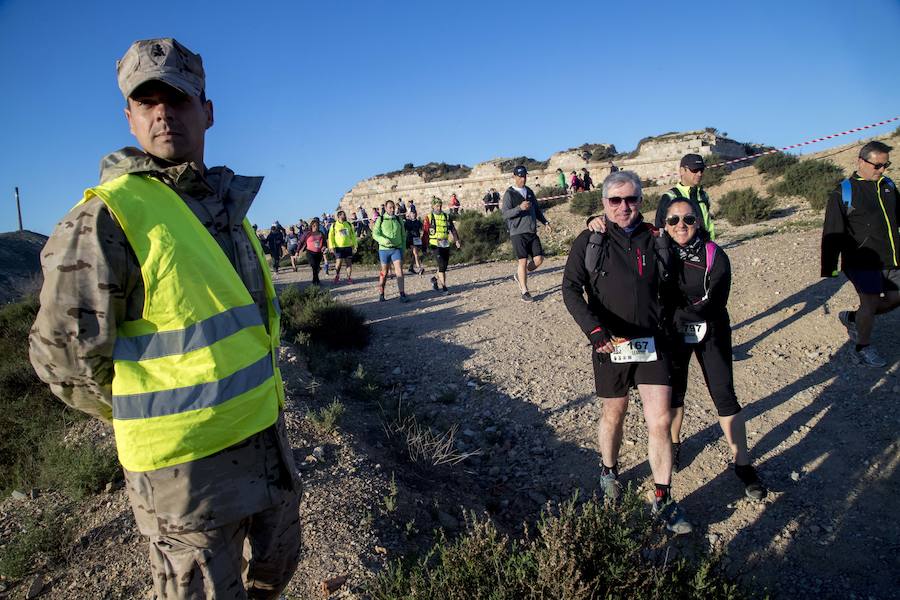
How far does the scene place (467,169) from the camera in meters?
46.8

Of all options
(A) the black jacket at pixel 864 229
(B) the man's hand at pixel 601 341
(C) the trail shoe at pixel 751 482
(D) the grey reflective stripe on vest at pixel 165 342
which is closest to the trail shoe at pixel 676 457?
(C) the trail shoe at pixel 751 482

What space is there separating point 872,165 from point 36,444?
783 centimetres

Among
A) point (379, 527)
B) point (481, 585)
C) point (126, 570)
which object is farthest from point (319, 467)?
point (481, 585)

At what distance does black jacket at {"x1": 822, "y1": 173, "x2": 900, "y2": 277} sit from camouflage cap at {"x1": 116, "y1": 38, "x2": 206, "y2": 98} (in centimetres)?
548

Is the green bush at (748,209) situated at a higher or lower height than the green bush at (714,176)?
lower

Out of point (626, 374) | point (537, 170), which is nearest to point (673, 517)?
point (626, 374)

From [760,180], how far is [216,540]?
77.3 feet

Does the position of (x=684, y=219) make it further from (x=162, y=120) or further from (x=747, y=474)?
(x=162, y=120)

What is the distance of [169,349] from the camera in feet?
5.11

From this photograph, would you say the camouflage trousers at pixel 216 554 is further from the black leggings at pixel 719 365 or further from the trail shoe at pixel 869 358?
the trail shoe at pixel 869 358

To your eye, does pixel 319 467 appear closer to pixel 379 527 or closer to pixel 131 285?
pixel 379 527

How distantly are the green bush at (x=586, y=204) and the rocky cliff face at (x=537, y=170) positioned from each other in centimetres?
875

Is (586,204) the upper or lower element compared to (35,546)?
upper

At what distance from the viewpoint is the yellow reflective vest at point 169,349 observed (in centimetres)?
154
